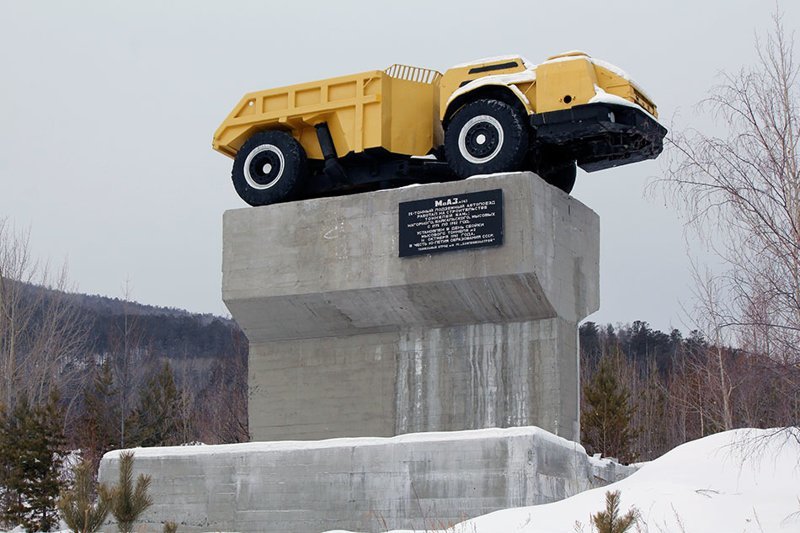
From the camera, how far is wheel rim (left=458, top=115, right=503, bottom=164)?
2020 centimetres

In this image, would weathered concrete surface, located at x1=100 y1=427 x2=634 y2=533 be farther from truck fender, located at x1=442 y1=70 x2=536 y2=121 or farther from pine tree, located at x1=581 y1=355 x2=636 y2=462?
pine tree, located at x1=581 y1=355 x2=636 y2=462

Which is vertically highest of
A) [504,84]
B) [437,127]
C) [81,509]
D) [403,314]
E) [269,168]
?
[504,84]

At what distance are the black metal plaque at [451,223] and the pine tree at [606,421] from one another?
60.9 ft

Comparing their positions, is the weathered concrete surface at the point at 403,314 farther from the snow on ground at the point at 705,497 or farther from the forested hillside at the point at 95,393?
the forested hillside at the point at 95,393

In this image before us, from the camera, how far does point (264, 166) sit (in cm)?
2222

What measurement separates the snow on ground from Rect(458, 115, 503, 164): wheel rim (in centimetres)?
617

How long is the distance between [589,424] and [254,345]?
60.3 feet

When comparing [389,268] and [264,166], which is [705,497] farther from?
[264,166]

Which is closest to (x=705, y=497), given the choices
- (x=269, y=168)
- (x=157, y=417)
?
(x=269, y=168)

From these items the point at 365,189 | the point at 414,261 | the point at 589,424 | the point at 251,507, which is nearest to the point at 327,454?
the point at 251,507

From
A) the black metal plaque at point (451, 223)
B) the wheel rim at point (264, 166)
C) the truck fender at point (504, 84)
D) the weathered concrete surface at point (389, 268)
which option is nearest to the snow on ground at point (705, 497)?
the weathered concrete surface at point (389, 268)

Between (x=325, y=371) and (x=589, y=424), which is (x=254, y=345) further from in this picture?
(x=589, y=424)

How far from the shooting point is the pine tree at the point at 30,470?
1077 inches

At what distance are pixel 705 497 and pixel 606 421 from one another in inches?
912
